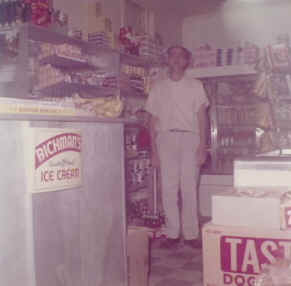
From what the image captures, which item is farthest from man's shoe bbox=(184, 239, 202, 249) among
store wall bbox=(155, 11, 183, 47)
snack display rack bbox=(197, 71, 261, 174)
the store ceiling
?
store wall bbox=(155, 11, 183, 47)

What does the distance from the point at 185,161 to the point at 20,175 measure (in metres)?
2.70

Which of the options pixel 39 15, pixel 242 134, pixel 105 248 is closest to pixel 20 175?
pixel 105 248

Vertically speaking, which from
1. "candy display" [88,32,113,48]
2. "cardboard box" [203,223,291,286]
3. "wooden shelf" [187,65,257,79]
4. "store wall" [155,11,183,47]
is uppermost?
"store wall" [155,11,183,47]

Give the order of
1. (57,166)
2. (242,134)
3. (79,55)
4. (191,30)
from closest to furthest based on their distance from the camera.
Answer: (57,166) < (79,55) < (242,134) < (191,30)

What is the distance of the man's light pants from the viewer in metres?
4.10

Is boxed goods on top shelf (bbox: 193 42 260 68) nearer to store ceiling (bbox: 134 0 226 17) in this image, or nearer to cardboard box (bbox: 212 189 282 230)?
store ceiling (bbox: 134 0 226 17)

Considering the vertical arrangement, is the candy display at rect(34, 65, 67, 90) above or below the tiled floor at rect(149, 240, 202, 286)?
above

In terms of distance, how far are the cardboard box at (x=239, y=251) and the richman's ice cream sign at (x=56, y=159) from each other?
56cm

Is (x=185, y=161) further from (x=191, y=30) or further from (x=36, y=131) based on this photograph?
(x=191, y=30)

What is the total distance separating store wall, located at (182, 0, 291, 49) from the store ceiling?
18 cm

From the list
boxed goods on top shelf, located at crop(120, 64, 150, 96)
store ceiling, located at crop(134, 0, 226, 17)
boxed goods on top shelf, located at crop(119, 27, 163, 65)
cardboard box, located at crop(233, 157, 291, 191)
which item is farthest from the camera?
store ceiling, located at crop(134, 0, 226, 17)

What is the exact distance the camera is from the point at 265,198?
1597 millimetres

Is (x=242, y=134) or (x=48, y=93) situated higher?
(x=48, y=93)

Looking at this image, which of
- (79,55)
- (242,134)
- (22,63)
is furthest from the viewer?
(242,134)
